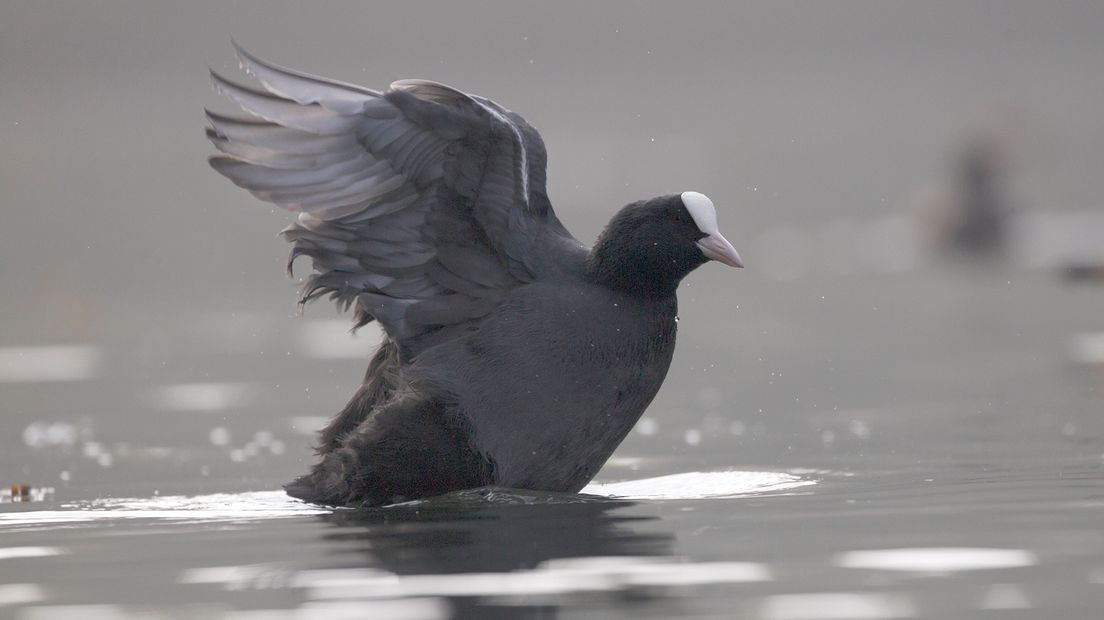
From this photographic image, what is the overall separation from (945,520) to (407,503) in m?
1.88

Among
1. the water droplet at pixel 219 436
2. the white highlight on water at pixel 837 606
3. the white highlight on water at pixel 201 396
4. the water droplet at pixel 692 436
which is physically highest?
the white highlight on water at pixel 201 396

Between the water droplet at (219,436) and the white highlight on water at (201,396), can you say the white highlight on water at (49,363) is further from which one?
the water droplet at (219,436)

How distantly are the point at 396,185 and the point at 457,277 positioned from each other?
0.40 m

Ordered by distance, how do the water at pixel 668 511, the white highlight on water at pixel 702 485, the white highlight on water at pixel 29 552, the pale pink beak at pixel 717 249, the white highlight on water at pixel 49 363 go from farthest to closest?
the white highlight on water at pixel 49 363
the pale pink beak at pixel 717 249
the white highlight on water at pixel 702 485
the white highlight on water at pixel 29 552
the water at pixel 668 511

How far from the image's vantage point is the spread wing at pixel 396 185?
6.84 m

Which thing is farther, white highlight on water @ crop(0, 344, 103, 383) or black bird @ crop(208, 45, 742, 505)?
white highlight on water @ crop(0, 344, 103, 383)

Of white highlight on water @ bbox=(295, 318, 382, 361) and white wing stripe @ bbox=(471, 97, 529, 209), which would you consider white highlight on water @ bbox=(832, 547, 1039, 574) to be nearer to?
white wing stripe @ bbox=(471, 97, 529, 209)

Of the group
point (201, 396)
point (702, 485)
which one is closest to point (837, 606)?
point (702, 485)

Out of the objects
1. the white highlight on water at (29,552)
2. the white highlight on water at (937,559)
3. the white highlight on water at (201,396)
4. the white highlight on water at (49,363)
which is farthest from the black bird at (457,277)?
the white highlight on water at (49,363)

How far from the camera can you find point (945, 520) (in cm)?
587

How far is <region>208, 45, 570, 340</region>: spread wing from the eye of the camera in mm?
6836

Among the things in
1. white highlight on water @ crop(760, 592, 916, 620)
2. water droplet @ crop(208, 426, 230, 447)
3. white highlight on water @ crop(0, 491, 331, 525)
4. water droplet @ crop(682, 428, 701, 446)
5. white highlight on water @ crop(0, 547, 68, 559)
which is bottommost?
white highlight on water @ crop(760, 592, 916, 620)

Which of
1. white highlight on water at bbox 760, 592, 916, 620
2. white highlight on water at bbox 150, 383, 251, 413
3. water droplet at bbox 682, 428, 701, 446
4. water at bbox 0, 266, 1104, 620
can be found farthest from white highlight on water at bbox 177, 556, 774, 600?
white highlight on water at bbox 150, 383, 251, 413

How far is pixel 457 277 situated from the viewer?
710 cm
